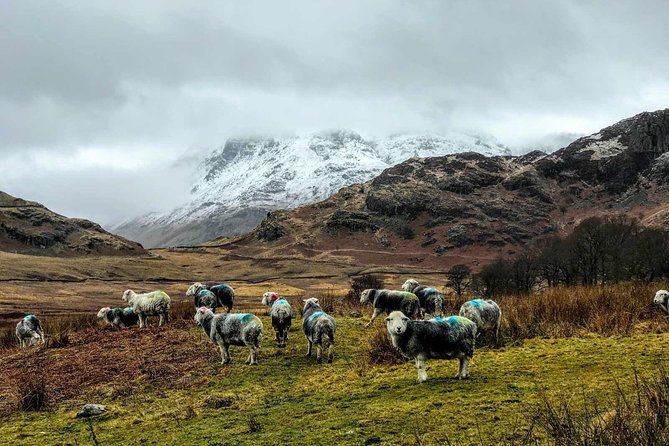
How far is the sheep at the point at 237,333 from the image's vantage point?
1228 cm

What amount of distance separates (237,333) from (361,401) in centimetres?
526

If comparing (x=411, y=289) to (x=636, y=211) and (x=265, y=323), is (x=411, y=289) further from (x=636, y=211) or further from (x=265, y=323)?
(x=636, y=211)

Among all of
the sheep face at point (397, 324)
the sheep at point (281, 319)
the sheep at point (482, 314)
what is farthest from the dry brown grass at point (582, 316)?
the sheep at point (281, 319)

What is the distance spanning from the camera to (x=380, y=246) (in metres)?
179

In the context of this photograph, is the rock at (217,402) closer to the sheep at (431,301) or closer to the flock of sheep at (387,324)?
the flock of sheep at (387,324)

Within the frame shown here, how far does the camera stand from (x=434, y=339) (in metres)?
9.00

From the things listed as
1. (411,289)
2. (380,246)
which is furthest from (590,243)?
(380,246)

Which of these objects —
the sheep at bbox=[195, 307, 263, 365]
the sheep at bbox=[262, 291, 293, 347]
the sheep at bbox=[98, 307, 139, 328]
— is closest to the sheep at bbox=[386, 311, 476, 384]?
the sheep at bbox=[195, 307, 263, 365]

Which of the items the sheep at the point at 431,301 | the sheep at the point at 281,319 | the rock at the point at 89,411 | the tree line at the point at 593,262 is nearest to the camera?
the rock at the point at 89,411

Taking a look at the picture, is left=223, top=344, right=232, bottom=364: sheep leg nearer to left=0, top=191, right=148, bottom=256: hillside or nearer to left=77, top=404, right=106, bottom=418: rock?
left=77, top=404, right=106, bottom=418: rock

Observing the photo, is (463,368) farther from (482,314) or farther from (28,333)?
(28,333)

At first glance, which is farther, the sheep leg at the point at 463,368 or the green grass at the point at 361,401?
the sheep leg at the point at 463,368

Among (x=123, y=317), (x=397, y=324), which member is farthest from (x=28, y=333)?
(x=397, y=324)

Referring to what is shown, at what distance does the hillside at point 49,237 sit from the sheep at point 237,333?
6888 inches
